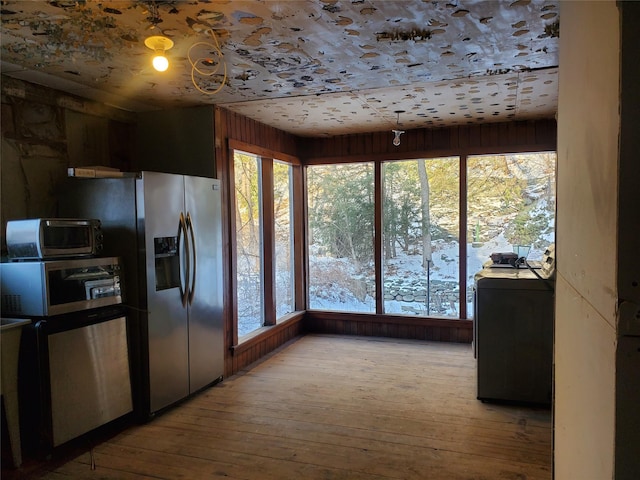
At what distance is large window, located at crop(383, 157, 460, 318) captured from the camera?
5238mm

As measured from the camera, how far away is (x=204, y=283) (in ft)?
12.2

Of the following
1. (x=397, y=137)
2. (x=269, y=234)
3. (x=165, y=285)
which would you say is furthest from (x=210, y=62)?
(x=397, y=137)

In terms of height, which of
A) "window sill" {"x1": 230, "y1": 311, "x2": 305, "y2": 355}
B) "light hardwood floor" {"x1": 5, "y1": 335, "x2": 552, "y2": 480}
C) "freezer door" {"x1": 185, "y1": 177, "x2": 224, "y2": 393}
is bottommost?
"light hardwood floor" {"x1": 5, "y1": 335, "x2": 552, "y2": 480}

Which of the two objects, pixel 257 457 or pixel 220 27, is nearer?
pixel 220 27

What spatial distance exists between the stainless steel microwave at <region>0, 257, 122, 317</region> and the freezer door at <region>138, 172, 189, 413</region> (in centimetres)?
38

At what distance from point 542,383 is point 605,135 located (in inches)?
118

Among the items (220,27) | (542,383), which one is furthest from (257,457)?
(220,27)

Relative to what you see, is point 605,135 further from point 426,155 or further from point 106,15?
point 426,155

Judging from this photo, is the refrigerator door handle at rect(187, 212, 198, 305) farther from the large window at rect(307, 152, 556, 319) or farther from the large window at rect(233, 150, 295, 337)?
the large window at rect(307, 152, 556, 319)

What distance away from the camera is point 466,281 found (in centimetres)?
517

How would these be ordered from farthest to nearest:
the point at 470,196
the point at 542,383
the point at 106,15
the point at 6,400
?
the point at 470,196
the point at 542,383
the point at 6,400
the point at 106,15

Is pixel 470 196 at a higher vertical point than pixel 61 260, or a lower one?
higher

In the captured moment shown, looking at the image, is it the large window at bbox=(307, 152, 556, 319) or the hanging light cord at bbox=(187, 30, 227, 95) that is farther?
the large window at bbox=(307, 152, 556, 319)

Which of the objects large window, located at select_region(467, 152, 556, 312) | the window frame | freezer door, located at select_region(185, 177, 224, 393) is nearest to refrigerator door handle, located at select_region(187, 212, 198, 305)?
freezer door, located at select_region(185, 177, 224, 393)
